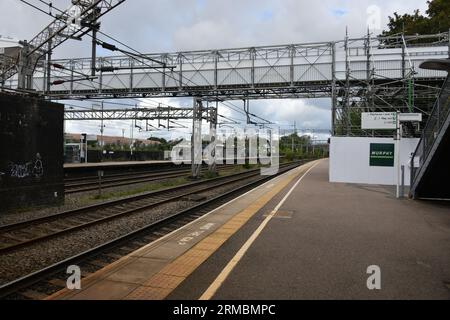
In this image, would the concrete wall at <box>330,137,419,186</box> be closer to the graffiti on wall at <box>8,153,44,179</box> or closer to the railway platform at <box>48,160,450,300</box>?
the railway platform at <box>48,160,450,300</box>

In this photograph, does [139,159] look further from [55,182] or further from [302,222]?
[302,222]

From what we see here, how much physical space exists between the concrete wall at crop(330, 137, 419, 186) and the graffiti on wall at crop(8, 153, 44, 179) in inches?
572

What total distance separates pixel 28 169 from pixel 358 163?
1580 cm

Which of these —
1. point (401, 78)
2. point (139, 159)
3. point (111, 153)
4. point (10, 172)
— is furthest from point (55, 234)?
point (139, 159)

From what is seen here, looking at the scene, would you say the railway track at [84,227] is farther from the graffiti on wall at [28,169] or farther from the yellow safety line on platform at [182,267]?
the graffiti on wall at [28,169]

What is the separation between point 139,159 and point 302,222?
44642mm

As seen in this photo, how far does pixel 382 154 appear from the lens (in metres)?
21.0

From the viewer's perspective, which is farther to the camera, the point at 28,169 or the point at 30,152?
the point at 30,152

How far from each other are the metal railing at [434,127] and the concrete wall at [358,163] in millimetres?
5345

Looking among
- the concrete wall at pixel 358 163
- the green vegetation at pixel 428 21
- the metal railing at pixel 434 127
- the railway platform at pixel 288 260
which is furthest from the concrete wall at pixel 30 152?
the green vegetation at pixel 428 21

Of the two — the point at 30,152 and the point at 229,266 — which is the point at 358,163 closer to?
the point at 30,152

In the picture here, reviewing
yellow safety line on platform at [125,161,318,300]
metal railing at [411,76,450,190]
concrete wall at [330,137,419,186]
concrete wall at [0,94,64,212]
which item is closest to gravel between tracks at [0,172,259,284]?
yellow safety line on platform at [125,161,318,300]

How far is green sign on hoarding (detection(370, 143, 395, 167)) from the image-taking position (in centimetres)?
2075

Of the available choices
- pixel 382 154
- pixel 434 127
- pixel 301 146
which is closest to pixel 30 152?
pixel 434 127
